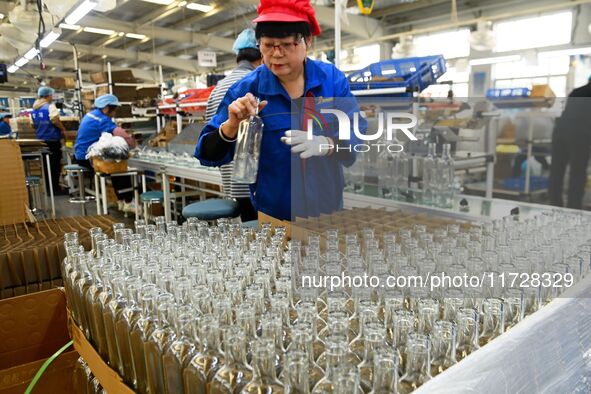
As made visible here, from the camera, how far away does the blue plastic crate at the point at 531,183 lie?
1840 mm

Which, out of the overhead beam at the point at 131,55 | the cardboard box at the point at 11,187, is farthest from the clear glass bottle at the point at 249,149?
the overhead beam at the point at 131,55

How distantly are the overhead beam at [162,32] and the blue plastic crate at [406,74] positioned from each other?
859cm

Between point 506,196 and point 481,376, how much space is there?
1.49 metres

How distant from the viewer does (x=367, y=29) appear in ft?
31.1

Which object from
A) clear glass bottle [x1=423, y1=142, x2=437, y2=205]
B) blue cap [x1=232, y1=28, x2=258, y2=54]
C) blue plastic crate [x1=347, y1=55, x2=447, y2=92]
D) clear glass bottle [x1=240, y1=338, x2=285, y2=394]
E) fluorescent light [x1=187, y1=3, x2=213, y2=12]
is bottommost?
clear glass bottle [x1=240, y1=338, x2=285, y2=394]

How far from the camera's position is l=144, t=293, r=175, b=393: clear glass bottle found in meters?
0.89

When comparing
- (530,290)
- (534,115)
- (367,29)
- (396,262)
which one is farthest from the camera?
(367,29)

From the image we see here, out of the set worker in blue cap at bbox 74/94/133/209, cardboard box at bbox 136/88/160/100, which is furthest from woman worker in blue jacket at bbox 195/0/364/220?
cardboard box at bbox 136/88/160/100

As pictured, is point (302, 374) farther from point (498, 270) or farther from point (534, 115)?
point (534, 115)

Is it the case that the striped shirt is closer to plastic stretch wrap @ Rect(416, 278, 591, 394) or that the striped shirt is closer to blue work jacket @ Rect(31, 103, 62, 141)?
plastic stretch wrap @ Rect(416, 278, 591, 394)

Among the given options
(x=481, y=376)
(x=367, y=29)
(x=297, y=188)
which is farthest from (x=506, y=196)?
(x=367, y=29)

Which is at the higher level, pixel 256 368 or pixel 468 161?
pixel 468 161

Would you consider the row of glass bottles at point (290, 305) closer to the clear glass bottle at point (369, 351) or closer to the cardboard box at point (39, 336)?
the clear glass bottle at point (369, 351)

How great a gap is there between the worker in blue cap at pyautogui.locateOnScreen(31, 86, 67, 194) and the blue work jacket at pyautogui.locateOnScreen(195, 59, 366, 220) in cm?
625
